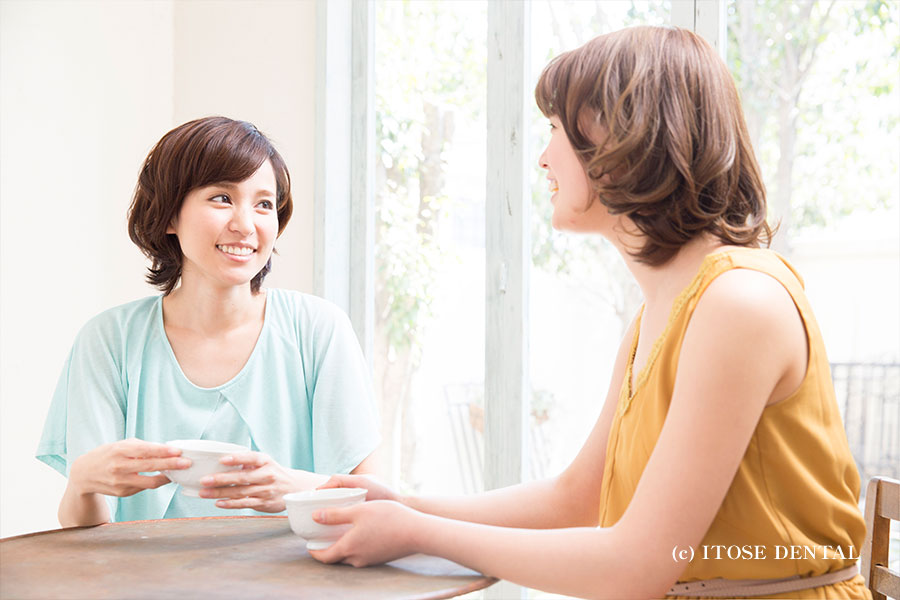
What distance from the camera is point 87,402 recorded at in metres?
1.75

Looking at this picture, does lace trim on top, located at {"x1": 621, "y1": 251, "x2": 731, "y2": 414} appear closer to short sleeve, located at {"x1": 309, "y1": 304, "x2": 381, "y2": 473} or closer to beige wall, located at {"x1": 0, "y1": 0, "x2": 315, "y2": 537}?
short sleeve, located at {"x1": 309, "y1": 304, "x2": 381, "y2": 473}

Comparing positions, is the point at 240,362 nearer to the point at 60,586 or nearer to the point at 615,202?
the point at 60,586

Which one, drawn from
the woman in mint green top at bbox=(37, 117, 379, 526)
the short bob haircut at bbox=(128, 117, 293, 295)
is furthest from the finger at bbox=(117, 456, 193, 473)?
the short bob haircut at bbox=(128, 117, 293, 295)

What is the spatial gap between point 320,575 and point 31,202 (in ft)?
7.57

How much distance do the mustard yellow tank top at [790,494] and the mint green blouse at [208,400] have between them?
97cm

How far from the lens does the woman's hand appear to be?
52.6 inches

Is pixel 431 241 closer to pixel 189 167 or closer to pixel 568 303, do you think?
pixel 568 303

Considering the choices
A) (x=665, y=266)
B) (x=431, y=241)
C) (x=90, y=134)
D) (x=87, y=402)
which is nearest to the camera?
(x=665, y=266)

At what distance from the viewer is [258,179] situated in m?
1.85

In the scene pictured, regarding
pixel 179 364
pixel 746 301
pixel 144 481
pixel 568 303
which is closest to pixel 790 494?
pixel 746 301

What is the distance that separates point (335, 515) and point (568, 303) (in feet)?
A: 4.82

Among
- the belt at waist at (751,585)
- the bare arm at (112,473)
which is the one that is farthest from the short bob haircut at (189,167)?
the belt at waist at (751,585)

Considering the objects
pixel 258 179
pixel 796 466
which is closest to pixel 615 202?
pixel 796 466

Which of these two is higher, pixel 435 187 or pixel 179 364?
pixel 435 187
